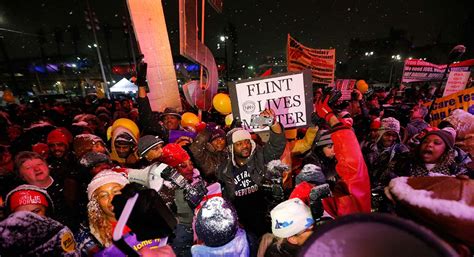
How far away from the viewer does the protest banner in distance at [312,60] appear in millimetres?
7750

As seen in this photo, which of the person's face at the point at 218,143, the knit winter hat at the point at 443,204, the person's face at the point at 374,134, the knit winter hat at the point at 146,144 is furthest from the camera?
the person's face at the point at 374,134

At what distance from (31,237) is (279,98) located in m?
3.24

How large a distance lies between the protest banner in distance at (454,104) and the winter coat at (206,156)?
520 cm

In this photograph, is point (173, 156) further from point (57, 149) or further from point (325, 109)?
point (57, 149)

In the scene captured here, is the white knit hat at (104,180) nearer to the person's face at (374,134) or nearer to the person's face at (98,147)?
the person's face at (98,147)

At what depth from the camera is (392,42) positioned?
58156 millimetres

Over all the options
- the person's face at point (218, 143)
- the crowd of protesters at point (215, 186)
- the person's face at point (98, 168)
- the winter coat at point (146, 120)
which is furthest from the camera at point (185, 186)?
the winter coat at point (146, 120)

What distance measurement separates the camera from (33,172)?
9.52ft

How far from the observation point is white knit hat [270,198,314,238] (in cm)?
200

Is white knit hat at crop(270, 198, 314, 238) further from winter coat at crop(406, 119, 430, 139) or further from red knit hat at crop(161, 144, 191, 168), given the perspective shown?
winter coat at crop(406, 119, 430, 139)

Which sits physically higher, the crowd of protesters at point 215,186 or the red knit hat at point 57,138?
the red knit hat at point 57,138

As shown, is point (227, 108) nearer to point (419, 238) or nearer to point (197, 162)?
point (197, 162)

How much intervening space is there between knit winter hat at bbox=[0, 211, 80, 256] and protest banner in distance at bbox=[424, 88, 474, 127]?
702 centimetres

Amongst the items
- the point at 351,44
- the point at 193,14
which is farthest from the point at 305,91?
the point at 351,44
